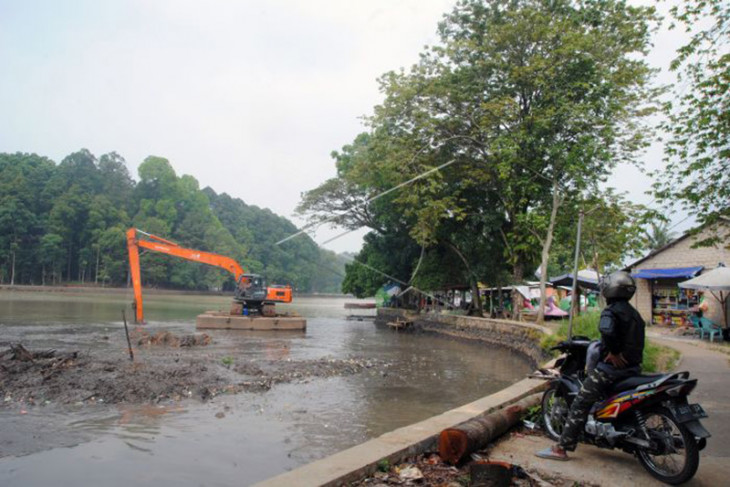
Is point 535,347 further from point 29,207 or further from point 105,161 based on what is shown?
point 105,161

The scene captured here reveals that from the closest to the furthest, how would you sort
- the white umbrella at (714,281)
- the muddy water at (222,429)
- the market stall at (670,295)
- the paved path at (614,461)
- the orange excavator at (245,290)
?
the paved path at (614,461), the muddy water at (222,429), the white umbrella at (714,281), the market stall at (670,295), the orange excavator at (245,290)

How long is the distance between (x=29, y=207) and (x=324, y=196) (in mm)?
58225

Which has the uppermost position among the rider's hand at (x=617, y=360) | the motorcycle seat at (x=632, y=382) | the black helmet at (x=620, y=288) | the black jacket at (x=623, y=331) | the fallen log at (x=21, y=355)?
the black helmet at (x=620, y=288)

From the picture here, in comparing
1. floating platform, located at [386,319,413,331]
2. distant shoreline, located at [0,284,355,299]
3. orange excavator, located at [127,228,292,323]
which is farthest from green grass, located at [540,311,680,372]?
distant shoreline, located at [0,284,355,299]

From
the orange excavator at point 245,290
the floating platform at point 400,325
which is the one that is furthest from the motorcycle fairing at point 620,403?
the floating platform at point 400,325

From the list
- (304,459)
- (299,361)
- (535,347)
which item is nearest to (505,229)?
(535,347)

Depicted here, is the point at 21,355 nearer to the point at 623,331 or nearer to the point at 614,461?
the point at 614,461

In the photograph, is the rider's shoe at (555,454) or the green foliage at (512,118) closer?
the rider's shoe at (555,454)

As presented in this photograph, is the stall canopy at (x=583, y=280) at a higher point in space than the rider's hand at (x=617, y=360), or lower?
higher

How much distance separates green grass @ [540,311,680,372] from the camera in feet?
29.8

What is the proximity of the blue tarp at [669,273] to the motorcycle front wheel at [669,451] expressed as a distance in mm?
17473

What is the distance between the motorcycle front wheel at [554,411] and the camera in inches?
213

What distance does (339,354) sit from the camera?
671 inches

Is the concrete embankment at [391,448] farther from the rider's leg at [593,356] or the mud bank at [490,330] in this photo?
the mud bank at [490,330]
